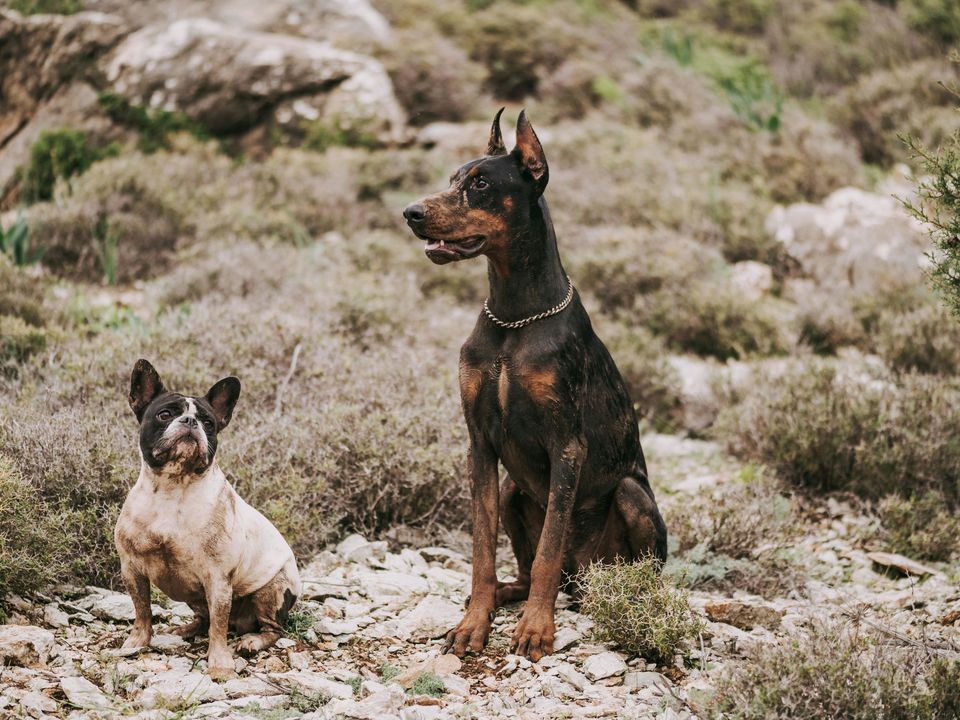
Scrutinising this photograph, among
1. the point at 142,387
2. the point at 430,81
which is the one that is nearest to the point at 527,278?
the point at 142,387

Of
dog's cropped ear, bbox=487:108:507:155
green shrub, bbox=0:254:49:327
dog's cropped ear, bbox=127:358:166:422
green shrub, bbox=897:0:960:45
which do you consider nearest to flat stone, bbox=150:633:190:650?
dog's cropped ear, bbox=127:358:166:422

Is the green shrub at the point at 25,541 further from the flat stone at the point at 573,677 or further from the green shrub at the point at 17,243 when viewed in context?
the green shrub at the point at 17,243

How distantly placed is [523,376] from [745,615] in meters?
1.51

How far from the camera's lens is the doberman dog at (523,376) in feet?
12.5

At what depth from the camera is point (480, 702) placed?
11.7 feet

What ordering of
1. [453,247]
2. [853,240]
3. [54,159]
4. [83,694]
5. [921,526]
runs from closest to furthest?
[83,694] < [453,247] < [921,526] < [853,240] < [54,159]

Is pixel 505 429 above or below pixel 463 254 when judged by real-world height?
below

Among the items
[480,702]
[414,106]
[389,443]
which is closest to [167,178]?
[414,106]

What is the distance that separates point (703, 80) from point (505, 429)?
41.9 ft

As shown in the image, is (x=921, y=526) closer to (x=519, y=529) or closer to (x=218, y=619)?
(x=519, y=529)

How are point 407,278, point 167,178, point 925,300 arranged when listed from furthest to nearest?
point 167,178 < point 407,278 < point 925,300

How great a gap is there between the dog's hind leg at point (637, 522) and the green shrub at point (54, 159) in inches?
355

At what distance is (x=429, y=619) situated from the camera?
4391 mm

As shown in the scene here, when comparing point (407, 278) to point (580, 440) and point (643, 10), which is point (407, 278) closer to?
point (580, 440)
